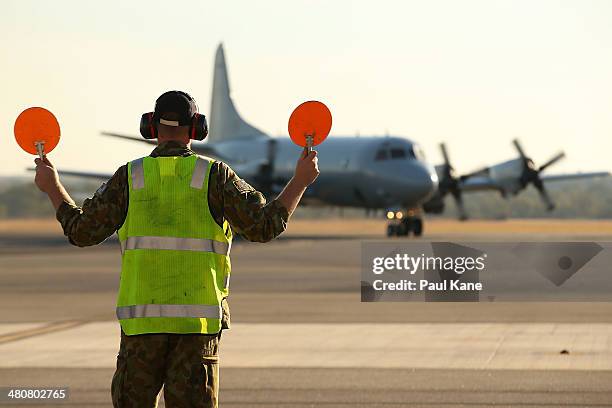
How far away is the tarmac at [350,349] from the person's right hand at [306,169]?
15.0 feet

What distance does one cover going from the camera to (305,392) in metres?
9.98

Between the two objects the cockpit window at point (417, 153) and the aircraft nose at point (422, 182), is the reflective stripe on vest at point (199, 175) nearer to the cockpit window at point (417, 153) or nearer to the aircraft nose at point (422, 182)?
the aircraft nose at point (422, 182)

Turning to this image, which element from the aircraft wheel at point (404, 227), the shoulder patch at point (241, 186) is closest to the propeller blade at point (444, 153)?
the aircraft wheel at point (404, 227)

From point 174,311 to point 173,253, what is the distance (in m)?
0.24

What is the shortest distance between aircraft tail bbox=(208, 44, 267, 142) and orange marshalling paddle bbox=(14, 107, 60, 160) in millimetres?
51955

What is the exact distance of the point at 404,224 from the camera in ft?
157

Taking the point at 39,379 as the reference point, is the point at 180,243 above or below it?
below

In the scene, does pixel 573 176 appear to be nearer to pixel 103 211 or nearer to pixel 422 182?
pixel 422 182

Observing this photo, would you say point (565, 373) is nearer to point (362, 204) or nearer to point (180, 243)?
point (180, 243)

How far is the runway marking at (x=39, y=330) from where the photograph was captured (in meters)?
14.2

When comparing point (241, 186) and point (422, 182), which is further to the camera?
point (422, 182)

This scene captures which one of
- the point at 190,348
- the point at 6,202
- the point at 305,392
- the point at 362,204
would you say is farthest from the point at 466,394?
the point at 6,202

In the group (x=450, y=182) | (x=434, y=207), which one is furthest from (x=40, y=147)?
(x=450, y=182)

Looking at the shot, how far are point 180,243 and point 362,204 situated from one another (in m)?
42.8
